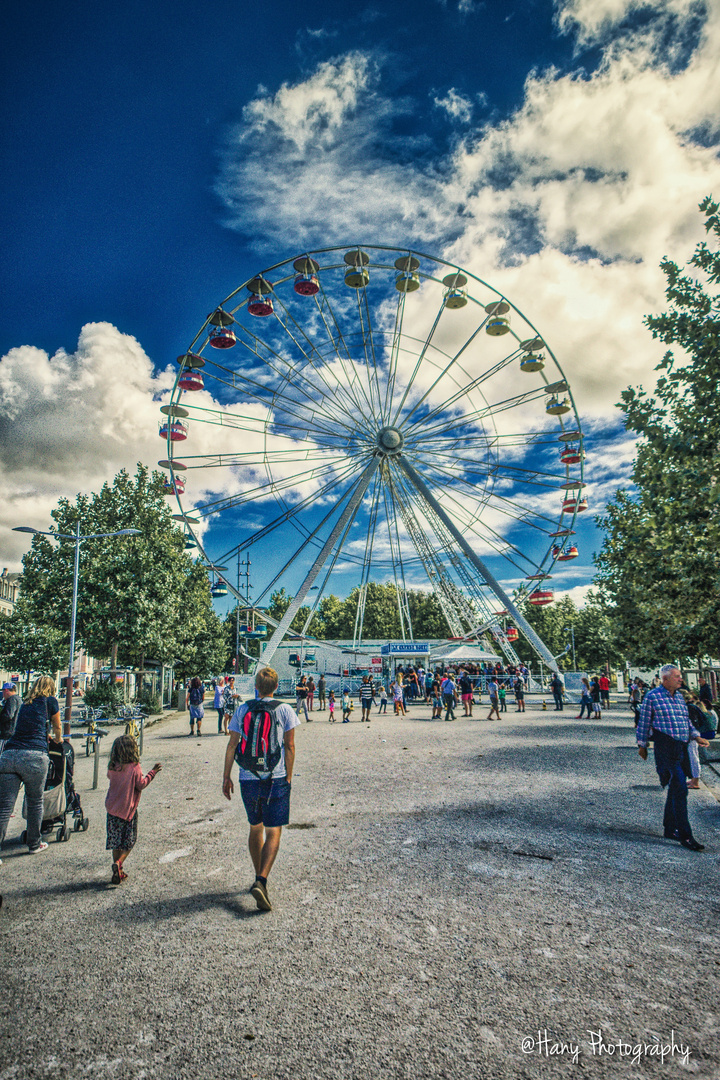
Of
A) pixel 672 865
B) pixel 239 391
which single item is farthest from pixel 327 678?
pixel 672 865

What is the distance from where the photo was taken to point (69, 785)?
6895 mm

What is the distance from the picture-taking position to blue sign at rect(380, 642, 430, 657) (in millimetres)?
32281

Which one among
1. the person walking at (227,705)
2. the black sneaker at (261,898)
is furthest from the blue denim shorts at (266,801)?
the person walking at (227,705)

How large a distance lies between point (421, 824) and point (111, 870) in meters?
3.23

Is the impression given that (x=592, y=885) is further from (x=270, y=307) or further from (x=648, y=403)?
(x=270, y=307)

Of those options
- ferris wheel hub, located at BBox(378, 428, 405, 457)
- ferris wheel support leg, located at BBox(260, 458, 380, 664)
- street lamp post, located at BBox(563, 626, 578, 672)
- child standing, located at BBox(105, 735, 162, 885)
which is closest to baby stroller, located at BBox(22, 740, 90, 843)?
child standing, located at BBox(105, 735, 162, 885)

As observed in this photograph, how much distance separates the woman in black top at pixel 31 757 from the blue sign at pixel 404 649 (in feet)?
88.3

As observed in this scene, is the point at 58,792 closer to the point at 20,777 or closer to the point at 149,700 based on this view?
the point at 20,777

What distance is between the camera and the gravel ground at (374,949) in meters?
2.84

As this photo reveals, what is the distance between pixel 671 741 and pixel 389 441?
21697 mm

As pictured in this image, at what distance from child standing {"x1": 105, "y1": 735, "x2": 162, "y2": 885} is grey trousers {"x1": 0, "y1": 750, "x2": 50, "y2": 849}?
34.3 inches

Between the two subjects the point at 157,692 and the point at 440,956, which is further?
the point at 157,692

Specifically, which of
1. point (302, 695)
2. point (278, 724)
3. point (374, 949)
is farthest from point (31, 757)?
point (302, 695)

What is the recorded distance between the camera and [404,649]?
3244cm
